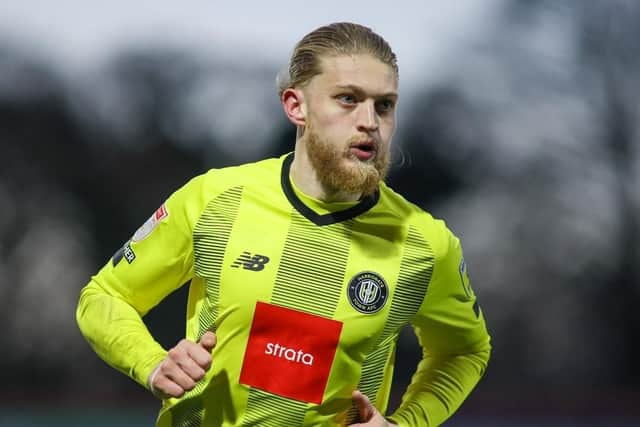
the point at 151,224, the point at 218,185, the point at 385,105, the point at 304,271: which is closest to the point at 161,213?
the point at 151,224

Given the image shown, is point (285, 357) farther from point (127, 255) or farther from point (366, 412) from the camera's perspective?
point (127, 255)

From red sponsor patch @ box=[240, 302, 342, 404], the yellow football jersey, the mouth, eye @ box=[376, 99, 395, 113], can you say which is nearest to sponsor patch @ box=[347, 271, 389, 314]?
the yellow football jersey

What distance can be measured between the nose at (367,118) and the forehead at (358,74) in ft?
0.11

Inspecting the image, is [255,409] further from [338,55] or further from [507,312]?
[507,312]

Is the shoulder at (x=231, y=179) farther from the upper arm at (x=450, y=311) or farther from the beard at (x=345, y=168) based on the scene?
the upper arm at (x=450, y=311)

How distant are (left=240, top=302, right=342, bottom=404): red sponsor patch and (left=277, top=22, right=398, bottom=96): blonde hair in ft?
1.84

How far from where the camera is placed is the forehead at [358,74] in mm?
2203

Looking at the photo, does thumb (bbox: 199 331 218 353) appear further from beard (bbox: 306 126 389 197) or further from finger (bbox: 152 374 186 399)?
beard (bbox: 306 126 389 197)

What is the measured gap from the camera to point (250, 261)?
85.9 inches

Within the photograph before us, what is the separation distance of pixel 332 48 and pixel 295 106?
0.17 meters

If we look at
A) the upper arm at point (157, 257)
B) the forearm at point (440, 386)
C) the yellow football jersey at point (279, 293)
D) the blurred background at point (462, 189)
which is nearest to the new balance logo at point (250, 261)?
the yellow football jersey at point (279, 293)

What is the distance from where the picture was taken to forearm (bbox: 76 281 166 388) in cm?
212

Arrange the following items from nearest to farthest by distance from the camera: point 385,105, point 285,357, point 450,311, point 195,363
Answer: point 195,363 → point 285,357 → point 385,105 → point 450,311

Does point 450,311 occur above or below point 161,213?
below
